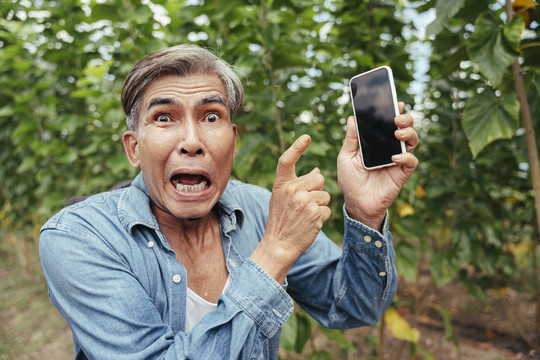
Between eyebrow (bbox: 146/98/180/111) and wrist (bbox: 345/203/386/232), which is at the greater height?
eyebrow (bbox: 146/98/180/111)

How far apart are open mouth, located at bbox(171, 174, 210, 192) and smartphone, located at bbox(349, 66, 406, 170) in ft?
1.77

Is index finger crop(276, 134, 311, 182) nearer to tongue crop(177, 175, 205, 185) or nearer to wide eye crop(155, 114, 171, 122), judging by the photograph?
tongue crop(177, 175, 205, 185)

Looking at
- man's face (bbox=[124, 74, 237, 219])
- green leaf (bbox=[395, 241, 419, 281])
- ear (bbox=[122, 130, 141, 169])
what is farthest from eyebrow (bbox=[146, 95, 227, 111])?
green leaf (bbox=[395, 241, 419, 281])

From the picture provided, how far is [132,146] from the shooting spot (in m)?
1.39

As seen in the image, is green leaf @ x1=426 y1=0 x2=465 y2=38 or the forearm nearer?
the forearm

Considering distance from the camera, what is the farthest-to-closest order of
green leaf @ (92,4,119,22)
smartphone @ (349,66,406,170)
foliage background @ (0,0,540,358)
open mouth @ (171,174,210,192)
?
green leaf @ (92,4,119,22) → foliage background @ (0,0,540,358) → open mouth @ (171,174,210,192) → smartphone @ (349,66,406,170)

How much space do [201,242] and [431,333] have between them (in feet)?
9.61

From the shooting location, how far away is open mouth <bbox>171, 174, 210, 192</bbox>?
1.23m

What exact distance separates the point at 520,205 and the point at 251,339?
264 centimetres

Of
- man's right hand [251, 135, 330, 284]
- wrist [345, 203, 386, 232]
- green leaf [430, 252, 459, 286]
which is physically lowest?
green leaf [430, 252, 459, 286]

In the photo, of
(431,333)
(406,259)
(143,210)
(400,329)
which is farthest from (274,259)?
(431,333)

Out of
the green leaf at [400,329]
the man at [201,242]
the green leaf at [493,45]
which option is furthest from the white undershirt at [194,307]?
the green leaf at [400,329]

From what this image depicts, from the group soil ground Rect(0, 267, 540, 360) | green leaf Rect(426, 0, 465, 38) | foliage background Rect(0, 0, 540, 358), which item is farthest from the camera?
soil ground Rect(0, 267, 540, 360)

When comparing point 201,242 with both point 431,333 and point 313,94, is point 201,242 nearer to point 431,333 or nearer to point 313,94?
point 313,94
